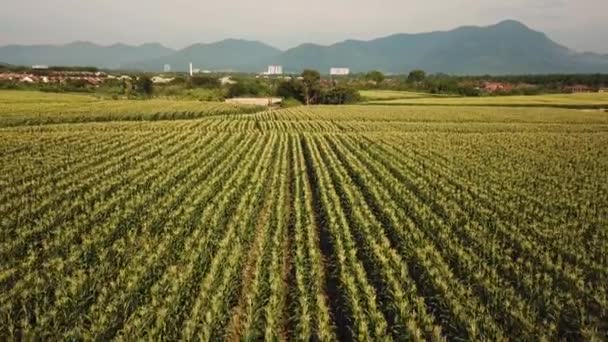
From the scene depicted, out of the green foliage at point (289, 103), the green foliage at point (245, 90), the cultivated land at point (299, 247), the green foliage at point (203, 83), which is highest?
the green foliage at point (203, 83)

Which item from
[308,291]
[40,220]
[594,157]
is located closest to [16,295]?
[40,220]

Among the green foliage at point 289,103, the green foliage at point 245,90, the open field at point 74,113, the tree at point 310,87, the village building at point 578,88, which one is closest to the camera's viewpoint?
the open field at point 74,113

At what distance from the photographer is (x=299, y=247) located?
13.5 m

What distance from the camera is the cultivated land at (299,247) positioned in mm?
9336

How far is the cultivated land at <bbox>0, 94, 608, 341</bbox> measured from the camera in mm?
9336

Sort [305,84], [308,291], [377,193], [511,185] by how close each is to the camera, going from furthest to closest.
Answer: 1. [305,84]
2. [511,185]
3. [377,193]
4. [308,291]

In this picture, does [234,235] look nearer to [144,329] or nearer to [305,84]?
[144,329]

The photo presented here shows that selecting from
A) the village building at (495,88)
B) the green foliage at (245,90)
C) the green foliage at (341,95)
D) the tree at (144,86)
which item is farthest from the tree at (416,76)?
the tree at (144,86)

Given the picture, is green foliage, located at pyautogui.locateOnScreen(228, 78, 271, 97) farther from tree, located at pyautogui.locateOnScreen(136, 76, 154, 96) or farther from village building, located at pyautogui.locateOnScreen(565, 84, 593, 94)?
village building, located at pyautogui.locateOnScreen(565, 84, 593, 94)

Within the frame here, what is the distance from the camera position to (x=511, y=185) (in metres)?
20.8

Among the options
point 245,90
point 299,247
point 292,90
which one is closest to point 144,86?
point 245,90

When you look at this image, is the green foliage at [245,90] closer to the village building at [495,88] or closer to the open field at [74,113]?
the open field at [74,113]

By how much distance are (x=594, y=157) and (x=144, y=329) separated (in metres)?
30.3

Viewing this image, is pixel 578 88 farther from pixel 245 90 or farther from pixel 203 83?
pixel 203 83
